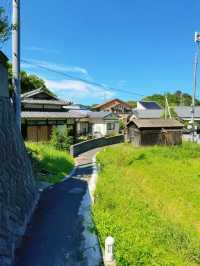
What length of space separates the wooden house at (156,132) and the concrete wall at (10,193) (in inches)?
901

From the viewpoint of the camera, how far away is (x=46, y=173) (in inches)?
661

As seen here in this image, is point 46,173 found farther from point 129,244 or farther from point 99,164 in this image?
point 129,244

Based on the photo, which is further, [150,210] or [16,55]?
[16,55]

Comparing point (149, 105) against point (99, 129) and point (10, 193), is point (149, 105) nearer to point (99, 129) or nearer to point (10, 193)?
point (99, 129)

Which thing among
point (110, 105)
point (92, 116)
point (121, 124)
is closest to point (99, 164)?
point (92, 116)

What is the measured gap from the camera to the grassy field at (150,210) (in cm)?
850

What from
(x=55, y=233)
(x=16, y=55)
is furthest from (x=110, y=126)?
(x=55, y=233)

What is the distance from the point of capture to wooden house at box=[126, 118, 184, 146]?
108ft

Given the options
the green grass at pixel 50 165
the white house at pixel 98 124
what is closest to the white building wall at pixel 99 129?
the white house at pixel 98 124

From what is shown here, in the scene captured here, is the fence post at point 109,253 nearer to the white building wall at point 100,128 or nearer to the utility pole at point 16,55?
the utility pole at point 16,55

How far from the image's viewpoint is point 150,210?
40.2 ft

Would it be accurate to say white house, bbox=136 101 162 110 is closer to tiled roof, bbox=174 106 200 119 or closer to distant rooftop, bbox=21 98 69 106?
tiled roof, bbox=174 106 200 119

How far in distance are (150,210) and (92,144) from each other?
63.6 feet

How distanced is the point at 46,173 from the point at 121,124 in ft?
119
